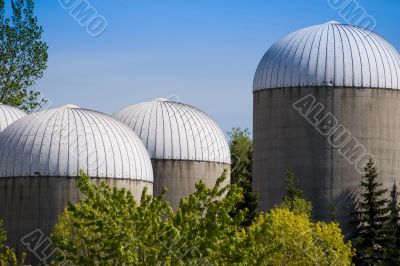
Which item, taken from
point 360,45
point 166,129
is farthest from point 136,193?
point 360,45

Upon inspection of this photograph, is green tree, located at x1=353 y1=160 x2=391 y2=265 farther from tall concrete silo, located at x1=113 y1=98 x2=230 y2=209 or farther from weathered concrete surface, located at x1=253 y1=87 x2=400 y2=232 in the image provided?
tall concrete silo, located at x1=113 y1=98 x2=230 y2=209

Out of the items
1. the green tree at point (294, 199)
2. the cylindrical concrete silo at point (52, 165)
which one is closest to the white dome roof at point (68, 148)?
the cylindrical concrete silo at point (52, 165)

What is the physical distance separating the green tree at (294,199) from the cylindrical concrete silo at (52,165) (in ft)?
24.2

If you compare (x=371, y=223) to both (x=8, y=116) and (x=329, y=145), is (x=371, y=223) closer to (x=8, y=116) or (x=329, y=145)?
(x=329, y=145)

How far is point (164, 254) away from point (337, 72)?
34.1 m

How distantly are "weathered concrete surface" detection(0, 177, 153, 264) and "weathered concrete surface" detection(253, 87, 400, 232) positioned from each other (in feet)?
37.9

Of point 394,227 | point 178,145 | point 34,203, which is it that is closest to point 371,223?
point 394,227

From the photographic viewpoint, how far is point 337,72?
62406 mm

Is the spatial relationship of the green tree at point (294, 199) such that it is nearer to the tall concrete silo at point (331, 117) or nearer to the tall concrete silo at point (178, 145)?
the tall concrete silo at point (331, 117)

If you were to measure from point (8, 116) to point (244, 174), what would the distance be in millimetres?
20264

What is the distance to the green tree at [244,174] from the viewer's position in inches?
2559

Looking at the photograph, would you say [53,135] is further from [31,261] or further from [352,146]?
[352,146]

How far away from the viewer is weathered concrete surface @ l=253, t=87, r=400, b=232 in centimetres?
6209

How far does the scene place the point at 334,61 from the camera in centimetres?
6253
